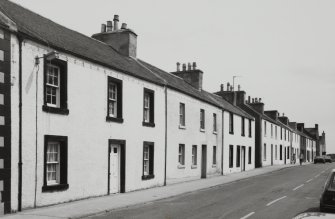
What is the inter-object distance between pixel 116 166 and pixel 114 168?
223mm

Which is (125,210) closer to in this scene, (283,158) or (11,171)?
(11,171)

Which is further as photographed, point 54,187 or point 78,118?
point 78,118

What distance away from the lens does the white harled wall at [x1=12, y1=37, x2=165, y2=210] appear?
13.6 meters

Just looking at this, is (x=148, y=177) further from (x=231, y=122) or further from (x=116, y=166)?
(x=231, y=122)

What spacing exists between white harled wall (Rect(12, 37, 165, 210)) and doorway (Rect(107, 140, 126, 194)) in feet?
1.12

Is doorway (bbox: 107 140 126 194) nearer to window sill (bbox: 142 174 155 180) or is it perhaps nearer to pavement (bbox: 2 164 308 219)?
pavement (bbox: 2 164 308 219)

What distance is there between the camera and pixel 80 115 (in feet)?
53.6

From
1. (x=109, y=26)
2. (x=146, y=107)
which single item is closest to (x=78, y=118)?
(x=146, y=107)

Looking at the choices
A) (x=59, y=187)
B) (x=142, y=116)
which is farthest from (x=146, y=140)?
(x=59, y=187)

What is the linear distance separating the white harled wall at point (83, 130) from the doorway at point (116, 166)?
34cm

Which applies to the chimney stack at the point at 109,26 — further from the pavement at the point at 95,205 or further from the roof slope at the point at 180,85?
the pavement at the point at 95,205

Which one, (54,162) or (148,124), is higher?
(148,124)

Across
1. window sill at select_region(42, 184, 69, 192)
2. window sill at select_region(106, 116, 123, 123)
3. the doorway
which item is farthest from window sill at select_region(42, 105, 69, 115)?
the doorway

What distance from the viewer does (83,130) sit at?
1648 cm
